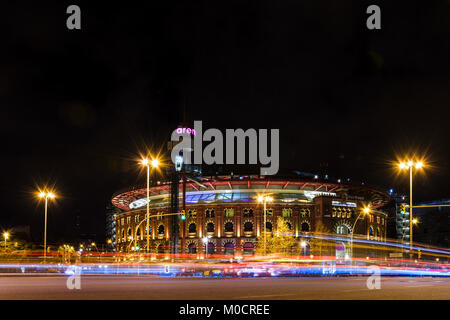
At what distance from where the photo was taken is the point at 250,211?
3583 inches

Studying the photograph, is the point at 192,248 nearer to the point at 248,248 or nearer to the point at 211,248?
the point at 211,248

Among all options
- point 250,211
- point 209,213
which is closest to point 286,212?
point 250,211

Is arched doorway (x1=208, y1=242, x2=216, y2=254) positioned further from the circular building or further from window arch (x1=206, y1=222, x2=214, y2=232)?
window arch (x1=206, y1=222, x2=214, y2=232)

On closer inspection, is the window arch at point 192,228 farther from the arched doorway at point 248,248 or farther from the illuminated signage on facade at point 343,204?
the illuminated signage on facade at point 343,204

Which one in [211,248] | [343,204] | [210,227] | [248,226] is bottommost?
[211,248]

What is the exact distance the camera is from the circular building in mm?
89812

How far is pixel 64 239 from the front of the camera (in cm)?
13850

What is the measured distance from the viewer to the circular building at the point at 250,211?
89812mm

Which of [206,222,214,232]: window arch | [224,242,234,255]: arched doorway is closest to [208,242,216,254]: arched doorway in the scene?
[224,242,234,255]: arched doorway

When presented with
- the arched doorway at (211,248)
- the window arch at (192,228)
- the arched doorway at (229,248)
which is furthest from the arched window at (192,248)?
the arched doorway at (229,248)
